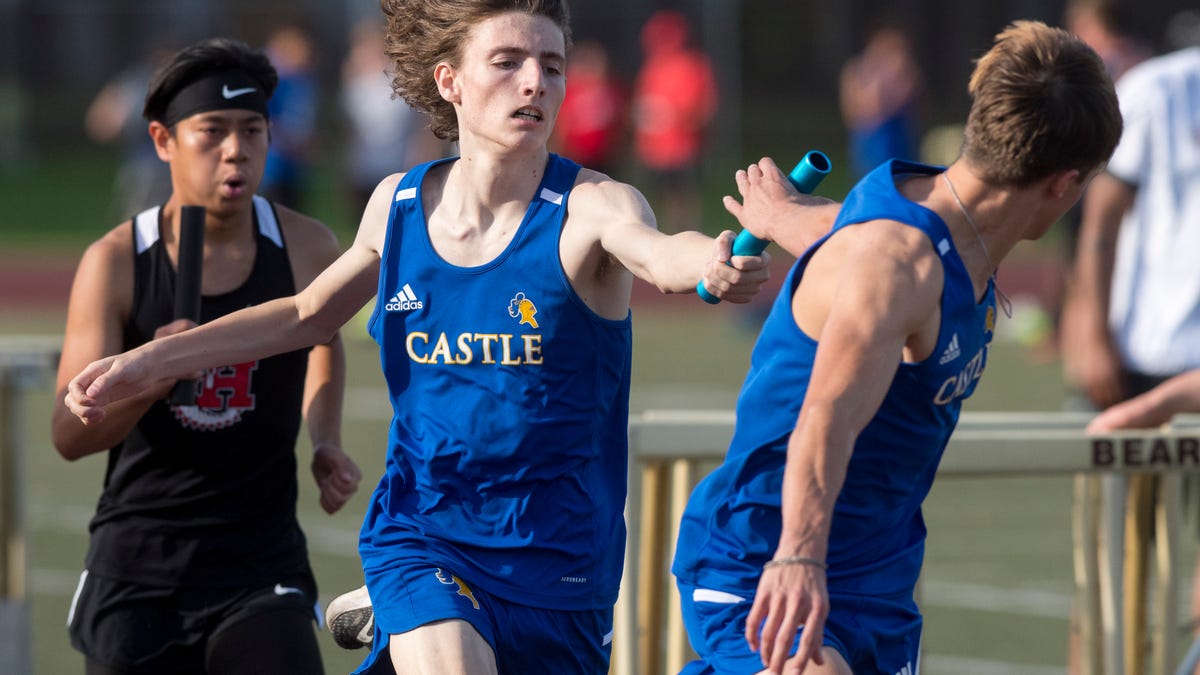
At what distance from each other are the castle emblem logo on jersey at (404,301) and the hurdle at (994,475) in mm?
1091

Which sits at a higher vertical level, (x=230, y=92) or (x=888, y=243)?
(x=230, y=92)

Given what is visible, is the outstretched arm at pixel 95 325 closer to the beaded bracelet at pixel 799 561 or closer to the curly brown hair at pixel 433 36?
the curly brown hair at pixel 433 36

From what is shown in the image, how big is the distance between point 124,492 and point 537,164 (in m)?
1.44

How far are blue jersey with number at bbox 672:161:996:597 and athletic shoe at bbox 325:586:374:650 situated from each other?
2.48 feet

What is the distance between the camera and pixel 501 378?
3.64 m

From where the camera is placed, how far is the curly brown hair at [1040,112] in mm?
3217

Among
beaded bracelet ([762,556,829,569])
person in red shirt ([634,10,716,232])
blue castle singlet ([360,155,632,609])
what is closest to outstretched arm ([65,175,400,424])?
blue castle singlet ([360,155,632,609])

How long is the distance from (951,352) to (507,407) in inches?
36.7

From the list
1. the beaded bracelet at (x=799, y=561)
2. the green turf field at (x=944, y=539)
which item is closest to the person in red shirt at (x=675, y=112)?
the green turf field at (x=944, y=539)

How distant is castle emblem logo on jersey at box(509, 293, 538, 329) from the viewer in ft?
11.9

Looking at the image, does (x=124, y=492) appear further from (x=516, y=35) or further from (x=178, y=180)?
(x=516, y=35)

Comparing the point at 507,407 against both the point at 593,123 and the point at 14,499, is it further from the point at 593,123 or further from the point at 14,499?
the point at 593,123

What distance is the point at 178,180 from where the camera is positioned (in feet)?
14.8

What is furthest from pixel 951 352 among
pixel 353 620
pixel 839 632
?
pixel 353 620
